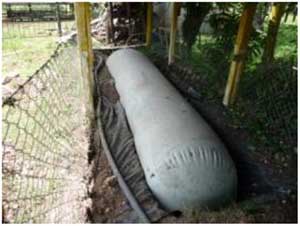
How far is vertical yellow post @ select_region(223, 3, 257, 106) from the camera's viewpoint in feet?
13.0

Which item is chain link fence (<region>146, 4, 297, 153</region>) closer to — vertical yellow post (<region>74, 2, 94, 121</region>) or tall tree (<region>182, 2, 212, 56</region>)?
tall tree (<region>182, 2, 212, 56</region>)

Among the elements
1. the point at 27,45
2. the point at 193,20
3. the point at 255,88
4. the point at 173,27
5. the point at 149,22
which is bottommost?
the point at 27,45

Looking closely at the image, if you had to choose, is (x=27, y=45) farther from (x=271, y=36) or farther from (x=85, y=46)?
(x=271, y=36)

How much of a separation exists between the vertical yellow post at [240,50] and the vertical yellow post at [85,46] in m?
1.78

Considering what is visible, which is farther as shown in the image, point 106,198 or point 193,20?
point 193,20

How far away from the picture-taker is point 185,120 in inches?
120

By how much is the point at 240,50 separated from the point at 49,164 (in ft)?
8.46

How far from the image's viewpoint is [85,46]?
4.01 meters

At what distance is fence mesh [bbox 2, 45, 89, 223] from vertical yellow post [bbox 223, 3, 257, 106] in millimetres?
1926

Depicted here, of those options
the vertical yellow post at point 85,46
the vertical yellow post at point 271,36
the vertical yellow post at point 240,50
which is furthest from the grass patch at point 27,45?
the vertical yellow post at point 271,36

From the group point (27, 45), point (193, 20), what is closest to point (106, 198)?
point (193, 20)

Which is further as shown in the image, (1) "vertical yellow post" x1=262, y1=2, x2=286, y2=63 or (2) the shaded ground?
(1) "vertical yellow post" x1=262, y1=2, x2=286, y2=63

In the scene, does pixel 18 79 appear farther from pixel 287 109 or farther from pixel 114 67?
pixel 287 109

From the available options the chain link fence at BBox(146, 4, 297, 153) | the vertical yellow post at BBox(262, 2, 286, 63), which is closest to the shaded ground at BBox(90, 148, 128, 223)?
the chain link fence at BBox(146, 4, 297, 153)
